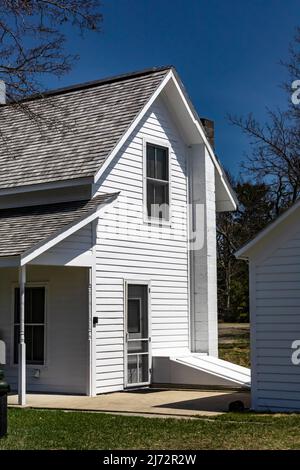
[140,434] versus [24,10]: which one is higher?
[24,10]

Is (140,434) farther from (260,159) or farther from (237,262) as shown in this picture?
(237,262)

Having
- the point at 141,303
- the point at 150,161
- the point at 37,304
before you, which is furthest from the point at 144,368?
the point at 150,161

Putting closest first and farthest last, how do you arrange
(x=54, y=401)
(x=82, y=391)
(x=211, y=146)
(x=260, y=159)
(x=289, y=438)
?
(x=289, y=438) → (x=54, y=401) → (x=82, y=391) → (x=211, y=146) → (x=260, y=159)

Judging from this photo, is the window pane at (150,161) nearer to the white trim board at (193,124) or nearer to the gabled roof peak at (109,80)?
the white trim board at (193,124)

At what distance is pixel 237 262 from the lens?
42.3 metres

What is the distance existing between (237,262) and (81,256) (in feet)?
88.6

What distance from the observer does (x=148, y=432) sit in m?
10.5

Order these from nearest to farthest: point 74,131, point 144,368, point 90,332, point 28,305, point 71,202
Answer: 1. point 90,332
2. point 71,202
3. point 28,305
4. point 144,368
5. point 74,131

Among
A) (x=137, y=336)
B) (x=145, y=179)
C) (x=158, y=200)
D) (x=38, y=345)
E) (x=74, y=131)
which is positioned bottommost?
(x=38, y=345)

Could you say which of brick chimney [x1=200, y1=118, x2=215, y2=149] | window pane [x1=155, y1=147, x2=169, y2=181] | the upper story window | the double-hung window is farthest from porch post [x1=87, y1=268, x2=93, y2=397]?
brick chimney [x1=200, y1=118, x2=215, y2=149]

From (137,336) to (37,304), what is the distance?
2.40m

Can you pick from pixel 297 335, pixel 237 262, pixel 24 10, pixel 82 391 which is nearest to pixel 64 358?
pixel 82 391

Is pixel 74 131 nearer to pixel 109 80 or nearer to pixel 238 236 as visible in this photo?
pixel 109 80
